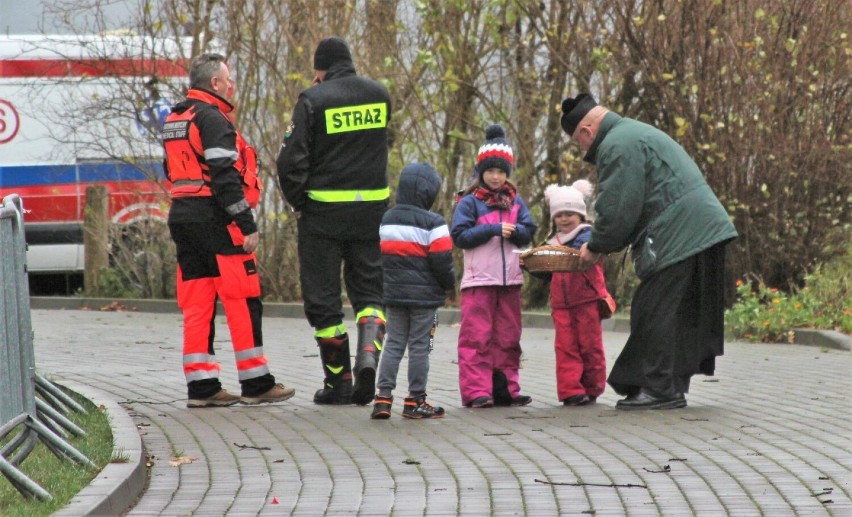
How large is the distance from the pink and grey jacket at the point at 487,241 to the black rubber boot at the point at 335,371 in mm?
820

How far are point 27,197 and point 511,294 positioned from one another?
11547 millimetres

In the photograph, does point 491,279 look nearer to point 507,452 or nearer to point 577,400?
point 577,400

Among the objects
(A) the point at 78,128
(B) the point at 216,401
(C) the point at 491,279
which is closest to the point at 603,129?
(C) the point at 491,279

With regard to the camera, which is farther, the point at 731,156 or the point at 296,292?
the point at 296,292

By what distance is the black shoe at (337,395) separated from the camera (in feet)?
31.1

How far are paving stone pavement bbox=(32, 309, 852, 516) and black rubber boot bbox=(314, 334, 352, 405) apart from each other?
0.60 feet

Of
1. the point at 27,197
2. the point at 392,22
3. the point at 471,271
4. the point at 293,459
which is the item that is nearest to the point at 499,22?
the point at 392,22

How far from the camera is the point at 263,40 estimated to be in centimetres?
1809

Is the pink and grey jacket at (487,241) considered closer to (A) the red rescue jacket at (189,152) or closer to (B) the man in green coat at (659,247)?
(B) the man in green coat at (659,247)

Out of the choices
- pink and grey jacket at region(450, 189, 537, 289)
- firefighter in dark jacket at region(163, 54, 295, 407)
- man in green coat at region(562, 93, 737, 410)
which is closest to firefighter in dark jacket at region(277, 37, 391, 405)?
firefighter in dark jacket at region(163, 54, 295, 407)

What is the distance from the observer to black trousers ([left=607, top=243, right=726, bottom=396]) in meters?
9.13

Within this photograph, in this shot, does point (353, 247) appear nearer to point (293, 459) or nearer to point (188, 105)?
point (188, 105)

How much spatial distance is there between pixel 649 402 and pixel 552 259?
97cm

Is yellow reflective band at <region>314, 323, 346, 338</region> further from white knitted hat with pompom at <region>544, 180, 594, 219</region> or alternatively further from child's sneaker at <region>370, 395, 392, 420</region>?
white knitted hat with pompom at <region>544, 180, 594, 219</region>
